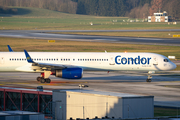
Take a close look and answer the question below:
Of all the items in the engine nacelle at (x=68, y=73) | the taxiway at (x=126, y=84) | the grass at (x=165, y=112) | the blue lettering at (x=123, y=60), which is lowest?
the grass at (x=165, y=112)

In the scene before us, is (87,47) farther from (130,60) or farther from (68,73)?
(68,73)

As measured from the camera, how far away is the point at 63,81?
52.6m

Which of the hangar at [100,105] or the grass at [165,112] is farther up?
the hangar at [100,105]

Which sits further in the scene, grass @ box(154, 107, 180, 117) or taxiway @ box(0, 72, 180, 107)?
taxiway @ box(0, 72, 180, 107)

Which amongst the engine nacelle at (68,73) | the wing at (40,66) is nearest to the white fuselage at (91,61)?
the wing at (40,66)

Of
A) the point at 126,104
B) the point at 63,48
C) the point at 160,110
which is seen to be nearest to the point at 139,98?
the point at 126,104

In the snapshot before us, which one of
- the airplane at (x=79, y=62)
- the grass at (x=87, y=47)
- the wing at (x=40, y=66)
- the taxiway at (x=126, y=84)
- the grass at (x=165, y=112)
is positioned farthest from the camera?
the grass at (x=87, y=47)

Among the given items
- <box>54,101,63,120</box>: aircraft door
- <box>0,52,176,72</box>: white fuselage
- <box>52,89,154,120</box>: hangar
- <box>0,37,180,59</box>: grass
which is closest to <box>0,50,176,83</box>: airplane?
<box>0,52,176,72</box>: white fuselage

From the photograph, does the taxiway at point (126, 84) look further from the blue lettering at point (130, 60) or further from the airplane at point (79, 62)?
the blue lettering at point (130, 60)

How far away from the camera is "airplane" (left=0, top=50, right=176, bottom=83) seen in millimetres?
49844

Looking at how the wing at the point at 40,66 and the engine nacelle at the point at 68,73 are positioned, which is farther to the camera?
the engine nacelle at the point at 68,73

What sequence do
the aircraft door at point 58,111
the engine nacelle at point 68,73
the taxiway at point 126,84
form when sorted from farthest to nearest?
the engine nacelle at point 68,73
the taxiway at point 126,84
the aircraft door at point 58,111

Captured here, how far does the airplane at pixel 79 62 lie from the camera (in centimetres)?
4984

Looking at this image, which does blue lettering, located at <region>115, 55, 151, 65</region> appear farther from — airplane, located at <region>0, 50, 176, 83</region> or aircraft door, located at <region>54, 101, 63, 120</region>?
aircraft door, located at <region>54, 101, 63, 120</region>
